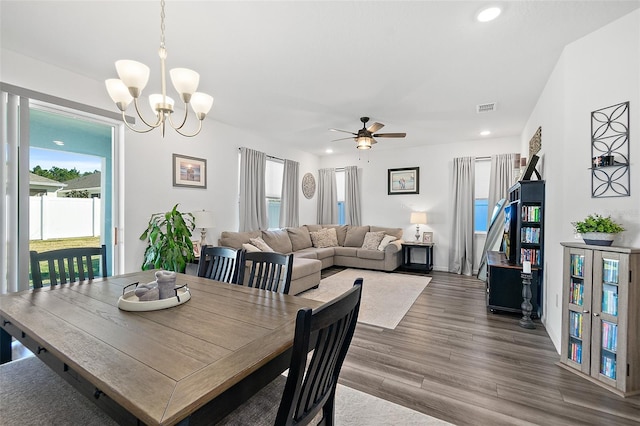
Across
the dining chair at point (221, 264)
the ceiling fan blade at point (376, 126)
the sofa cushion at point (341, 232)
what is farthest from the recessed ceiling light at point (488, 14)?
the sofa cushion at point (341, 232)

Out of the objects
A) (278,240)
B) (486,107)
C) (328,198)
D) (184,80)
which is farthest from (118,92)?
(328,198)

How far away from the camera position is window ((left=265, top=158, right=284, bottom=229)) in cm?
598

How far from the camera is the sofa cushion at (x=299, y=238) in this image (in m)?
5.99

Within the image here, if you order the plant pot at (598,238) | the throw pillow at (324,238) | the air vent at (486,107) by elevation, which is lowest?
the throw pillow at (324,238)

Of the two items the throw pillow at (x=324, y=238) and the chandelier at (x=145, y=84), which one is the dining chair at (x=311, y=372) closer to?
the chandelier at (x=145, y=84)

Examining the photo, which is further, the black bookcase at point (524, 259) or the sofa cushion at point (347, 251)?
the sofa cushion at point (347, 251)

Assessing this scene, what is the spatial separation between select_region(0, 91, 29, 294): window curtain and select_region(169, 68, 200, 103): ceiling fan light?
2013 millimetres

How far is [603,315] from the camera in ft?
6.73

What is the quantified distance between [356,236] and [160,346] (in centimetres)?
563

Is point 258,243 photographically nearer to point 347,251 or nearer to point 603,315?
point 347,251

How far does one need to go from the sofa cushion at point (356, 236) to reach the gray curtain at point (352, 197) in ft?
1.21

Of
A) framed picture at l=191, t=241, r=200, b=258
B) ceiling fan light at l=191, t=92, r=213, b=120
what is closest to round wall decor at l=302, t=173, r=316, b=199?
framed picture at l=191, t=241, r=200, b=258

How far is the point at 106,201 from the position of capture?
134 inches

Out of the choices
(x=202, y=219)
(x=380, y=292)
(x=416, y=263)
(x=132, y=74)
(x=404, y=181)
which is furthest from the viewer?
(x=404, y=181)
